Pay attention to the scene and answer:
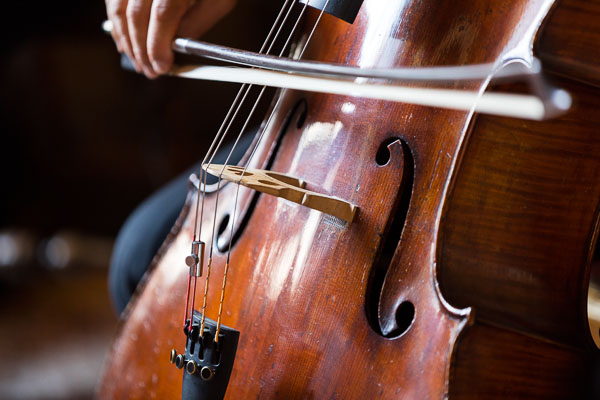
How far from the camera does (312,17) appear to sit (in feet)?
1.88

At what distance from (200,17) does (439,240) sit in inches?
18.2

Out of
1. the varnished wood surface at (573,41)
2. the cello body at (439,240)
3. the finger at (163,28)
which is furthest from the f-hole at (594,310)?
the finger at (163,28)

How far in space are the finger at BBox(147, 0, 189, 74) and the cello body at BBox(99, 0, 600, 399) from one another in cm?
24

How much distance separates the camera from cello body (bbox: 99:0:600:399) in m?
0.40

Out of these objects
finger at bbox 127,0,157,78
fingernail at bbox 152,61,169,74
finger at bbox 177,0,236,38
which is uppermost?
finger at bbox 177,0,236,38

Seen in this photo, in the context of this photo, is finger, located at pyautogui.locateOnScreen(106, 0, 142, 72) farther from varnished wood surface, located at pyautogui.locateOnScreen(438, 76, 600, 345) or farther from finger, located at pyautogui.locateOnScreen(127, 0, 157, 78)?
varnished wood surface, located at pyautogui.locateOnScreen(438, 76, 600, 345)

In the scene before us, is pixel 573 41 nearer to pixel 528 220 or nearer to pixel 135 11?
pixel 528 220

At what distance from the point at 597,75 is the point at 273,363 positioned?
32cm

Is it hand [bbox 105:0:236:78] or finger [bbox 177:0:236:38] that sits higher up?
finger [bbox 177:0:236:38]

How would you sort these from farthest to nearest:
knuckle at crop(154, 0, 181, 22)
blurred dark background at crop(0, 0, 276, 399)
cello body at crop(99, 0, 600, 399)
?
blurred dark background at crop(0, 0, 276, 399), knuckle at crop(154, 0, 181, 22), cello body at crop(99, 0, 600, 399)

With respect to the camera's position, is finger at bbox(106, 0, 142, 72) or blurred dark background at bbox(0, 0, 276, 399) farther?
blurred dark background at bbox(0, 0, 276, 399)

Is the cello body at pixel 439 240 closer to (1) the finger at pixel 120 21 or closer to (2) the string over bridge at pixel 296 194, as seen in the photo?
Answer: (2) the string over bridge at pixel 296 194

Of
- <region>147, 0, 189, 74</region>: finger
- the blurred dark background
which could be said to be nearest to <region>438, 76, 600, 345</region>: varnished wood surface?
<region>147, 0, 189, 74</region>: finger

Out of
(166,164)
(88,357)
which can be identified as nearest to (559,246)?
(88,357)
